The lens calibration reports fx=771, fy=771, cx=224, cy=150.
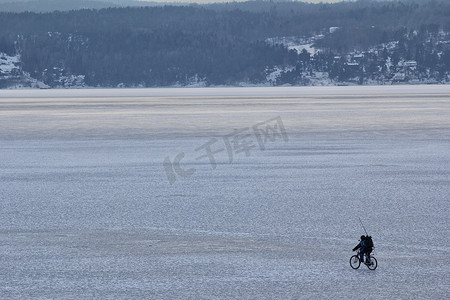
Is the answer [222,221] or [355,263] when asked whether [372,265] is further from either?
[222,221]

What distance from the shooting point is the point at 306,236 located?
9906 millimetres

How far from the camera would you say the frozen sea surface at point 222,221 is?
7.73m

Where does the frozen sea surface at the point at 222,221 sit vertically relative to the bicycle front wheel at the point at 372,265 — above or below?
below

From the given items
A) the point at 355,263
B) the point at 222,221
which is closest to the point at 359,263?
the point at 355,263

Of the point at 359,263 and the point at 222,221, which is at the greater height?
the point at 359,263

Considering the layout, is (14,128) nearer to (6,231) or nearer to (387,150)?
(387,150)

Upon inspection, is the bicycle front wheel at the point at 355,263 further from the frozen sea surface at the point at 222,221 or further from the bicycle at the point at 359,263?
the frozen sea surface at the point at 222,221

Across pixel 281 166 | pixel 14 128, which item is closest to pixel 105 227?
pixel 281 166

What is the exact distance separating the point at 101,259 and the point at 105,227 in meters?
1.95

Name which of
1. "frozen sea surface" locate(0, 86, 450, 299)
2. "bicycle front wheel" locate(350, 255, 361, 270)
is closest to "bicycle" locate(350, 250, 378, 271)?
"bicycle front wheel" locate(350, 255, 361, 270)

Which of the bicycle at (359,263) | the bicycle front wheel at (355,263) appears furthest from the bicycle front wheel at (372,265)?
the bicycle front wheel at (355,263)

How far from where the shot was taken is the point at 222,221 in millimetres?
11023

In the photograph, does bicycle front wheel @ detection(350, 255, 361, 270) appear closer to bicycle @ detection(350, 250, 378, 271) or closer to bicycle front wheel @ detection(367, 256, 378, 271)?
bicycle @ detection(350, 250, 378, 271)

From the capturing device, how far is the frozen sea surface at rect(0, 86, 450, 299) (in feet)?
25.4
